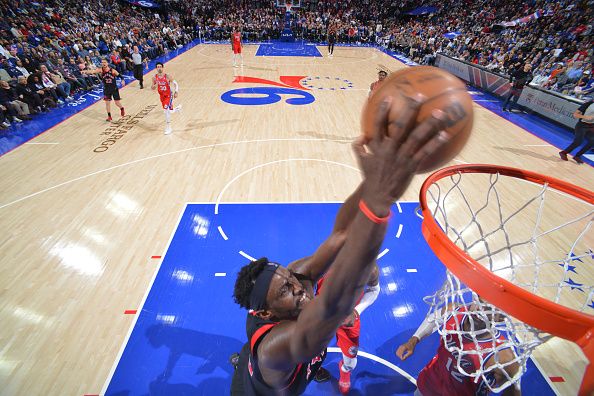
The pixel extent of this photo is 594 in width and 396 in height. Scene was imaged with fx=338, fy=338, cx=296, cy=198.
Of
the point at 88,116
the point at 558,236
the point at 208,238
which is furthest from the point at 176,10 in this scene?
the point at 558,236

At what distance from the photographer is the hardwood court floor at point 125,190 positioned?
12.3ft

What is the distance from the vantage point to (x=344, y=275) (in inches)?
40.8

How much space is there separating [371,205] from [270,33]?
93.0ft

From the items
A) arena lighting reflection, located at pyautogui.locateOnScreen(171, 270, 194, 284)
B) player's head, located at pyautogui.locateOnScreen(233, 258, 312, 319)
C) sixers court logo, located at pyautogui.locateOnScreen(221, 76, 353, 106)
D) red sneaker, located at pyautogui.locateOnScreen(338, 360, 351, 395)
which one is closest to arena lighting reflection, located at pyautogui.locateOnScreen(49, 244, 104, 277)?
arena lighting reflection, located at pyautogui.locateOnScreen(171, 270, 194, 284)

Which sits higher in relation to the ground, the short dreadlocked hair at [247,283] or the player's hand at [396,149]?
the player's hand at [396,149]

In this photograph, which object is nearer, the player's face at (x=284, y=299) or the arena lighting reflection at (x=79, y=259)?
the player's face at (x=284, y=299)

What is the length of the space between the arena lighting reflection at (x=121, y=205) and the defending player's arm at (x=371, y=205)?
5.49m

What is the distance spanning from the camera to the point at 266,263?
77.4 inches

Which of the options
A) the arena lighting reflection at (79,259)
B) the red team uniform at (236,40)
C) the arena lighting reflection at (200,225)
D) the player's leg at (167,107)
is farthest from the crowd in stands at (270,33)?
the arena lighting reflection at (200,225)

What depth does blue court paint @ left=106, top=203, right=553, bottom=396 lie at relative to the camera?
344 cm

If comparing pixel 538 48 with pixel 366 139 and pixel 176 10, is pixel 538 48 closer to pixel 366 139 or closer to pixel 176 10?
pixel 366 139

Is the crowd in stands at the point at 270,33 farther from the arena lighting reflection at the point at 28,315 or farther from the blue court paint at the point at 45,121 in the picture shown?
the arena lighting reflection at the point at 28,315

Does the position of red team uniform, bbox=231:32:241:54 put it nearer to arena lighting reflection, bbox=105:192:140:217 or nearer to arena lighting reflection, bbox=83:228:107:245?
arena lighting reflection, bbox=105:192:140:217

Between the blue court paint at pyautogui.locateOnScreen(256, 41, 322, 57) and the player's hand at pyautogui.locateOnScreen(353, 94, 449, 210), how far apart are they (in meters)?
21.1
